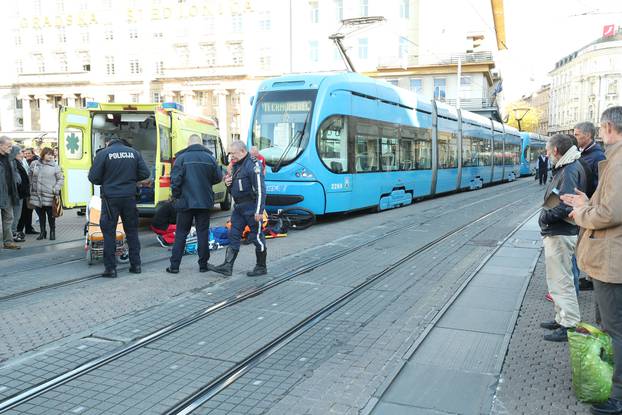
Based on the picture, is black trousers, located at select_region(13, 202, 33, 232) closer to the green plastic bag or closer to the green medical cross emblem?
the green medical cross emblem

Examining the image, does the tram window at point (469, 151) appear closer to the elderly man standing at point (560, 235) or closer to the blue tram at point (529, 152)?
the blue tram at point (529, 152)

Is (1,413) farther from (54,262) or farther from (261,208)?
(54,262)

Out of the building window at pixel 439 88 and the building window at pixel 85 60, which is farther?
the building window at pixel 85 60

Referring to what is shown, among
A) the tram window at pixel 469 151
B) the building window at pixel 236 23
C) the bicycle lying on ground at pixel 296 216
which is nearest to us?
the bicycle lying on ground at pixel 296 216

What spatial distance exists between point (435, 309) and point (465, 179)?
19.6 metres

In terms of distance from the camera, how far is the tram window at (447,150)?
67.6 feet

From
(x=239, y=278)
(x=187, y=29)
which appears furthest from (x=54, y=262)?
(x=187, y=29)

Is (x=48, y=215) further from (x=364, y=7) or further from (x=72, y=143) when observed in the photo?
(x=364, y=7)

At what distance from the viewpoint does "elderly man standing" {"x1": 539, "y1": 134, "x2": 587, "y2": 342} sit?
4887 mm

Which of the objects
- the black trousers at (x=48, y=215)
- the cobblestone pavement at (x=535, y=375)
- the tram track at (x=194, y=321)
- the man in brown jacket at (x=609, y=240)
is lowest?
the cobblestone pavement at (x=535, y=375)

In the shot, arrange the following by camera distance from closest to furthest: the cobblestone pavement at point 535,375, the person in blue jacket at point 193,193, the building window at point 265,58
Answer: the cobblestone pavement at point 535,375 < the person in blue jacket at point 193,193 < the building window at point 265,58

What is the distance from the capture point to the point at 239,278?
295 inches

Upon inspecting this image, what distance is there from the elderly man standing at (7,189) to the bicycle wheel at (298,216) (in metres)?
5.39

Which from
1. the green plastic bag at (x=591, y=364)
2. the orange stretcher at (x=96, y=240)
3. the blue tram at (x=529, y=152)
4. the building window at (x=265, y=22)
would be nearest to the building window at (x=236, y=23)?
the building window at (x=265, y=22)
